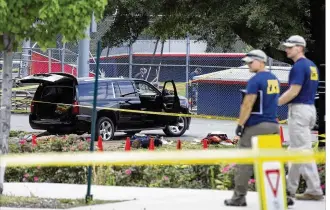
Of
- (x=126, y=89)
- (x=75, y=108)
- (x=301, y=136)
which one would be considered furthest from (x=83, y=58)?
(x=301, y=136)

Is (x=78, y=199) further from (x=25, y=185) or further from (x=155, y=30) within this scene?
(x=155, y=30)

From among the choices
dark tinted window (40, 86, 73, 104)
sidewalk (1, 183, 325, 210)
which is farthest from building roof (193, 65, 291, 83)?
sidewalk (1, 183, 325, 210)

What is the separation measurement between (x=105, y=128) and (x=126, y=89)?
4.03ft

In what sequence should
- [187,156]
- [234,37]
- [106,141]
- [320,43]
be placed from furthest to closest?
[106,141] < [234,37] < [320,43] < [187,156]

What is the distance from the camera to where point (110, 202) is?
10.2m

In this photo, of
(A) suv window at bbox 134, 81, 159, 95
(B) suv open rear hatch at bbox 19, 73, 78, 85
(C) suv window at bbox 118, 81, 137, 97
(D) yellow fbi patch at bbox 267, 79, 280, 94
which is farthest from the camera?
(A) suv window at bbox 134, 81, 159, 95

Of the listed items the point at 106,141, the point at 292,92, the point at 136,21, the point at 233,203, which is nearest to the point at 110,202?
the point at 233,203

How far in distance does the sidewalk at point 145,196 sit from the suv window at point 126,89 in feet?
27.5

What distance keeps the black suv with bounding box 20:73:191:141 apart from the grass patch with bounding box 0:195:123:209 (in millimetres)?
8343

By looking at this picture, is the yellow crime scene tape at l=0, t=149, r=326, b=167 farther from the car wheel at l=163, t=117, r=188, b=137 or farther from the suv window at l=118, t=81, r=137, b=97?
the car wheel at l=163, t=117, r=188, b=137

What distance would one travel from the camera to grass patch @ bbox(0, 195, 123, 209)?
10.0 m

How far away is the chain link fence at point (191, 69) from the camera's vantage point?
29.3m

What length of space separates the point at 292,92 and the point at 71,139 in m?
6.12

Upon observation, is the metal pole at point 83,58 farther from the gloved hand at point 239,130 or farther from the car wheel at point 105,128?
the gloved hand at point 239,130
